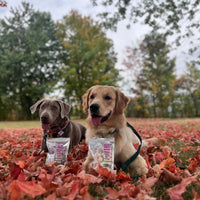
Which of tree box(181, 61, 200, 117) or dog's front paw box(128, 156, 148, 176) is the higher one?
tree box(181, 61, 200, 117)

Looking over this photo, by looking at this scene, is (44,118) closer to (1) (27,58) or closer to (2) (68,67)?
(2) (68,67)

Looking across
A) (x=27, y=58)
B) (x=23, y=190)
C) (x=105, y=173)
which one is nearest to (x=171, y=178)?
(x=105, y=173)

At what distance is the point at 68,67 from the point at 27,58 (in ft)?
22.6

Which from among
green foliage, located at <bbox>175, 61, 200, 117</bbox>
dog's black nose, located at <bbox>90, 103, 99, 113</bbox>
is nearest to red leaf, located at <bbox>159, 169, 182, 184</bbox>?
dog's black nose, located at <bbox>90, 103, 99, 113</bbox>

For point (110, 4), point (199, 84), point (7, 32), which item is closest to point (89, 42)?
point (7, 32)

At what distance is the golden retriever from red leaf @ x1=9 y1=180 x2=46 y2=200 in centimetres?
96

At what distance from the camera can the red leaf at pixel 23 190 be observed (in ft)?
5.26

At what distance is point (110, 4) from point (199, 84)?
2558cm

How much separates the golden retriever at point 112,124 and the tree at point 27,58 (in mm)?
23170

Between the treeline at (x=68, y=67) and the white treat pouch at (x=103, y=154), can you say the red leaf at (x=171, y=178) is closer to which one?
the white treat pouch at (x=103, y=154)

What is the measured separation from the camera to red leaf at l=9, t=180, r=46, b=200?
5.26 ft

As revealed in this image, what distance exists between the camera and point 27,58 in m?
26.0

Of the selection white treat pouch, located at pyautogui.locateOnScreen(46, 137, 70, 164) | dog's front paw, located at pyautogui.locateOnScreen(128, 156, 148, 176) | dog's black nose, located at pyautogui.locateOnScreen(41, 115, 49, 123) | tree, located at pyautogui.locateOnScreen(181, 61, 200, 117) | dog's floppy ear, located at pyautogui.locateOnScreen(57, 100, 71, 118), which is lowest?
dog's front paw, located at pyautogui.locateOnScreen(128, 156, 148, 176)

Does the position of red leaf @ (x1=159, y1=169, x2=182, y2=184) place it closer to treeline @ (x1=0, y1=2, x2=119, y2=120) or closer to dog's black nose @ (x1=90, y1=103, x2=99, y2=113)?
dog's black nose @ (x1=90, y1=103, x2=99, y2=113)
